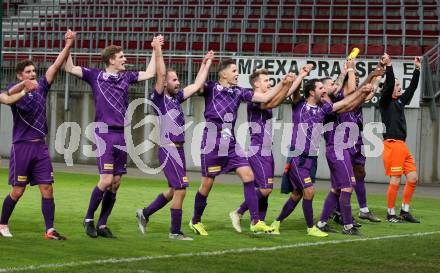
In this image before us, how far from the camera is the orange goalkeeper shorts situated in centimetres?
1627

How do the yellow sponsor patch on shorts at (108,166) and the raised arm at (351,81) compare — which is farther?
the raised arm at (351,81)

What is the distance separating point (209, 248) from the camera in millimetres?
11656

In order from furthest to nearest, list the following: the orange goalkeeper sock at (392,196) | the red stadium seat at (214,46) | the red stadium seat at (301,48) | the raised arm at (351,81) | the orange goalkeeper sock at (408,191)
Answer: the red stadium seat at (214,46) → the red stadium seat at (301,48) → the orange goalkeeper sock at (408,191) → the orange goalkeeper sock at (392,196) → the raised arm at (351,81)

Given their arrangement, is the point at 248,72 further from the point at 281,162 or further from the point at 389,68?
the point at 389,68

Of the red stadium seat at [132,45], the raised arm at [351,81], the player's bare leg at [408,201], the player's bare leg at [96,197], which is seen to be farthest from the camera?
the red stadium seat at [132,45]

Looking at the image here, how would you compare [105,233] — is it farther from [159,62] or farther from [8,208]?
[159,62]

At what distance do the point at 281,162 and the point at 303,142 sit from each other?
12989mm

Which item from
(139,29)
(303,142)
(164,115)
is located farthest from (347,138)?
(139,29)

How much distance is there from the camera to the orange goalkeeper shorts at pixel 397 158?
16.3 m

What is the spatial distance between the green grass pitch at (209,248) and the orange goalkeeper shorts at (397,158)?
81cm

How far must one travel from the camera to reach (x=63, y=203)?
17047mm

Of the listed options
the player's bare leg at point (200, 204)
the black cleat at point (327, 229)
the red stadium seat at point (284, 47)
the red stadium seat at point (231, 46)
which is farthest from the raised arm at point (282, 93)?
the red stadium seat at point (231, 46)

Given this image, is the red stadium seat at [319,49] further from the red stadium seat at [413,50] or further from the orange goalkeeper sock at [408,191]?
the orange goalkeeper sock at [408,191]

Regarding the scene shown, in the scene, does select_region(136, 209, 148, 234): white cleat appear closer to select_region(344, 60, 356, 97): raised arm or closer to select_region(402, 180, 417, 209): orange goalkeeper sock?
select_region(344, 60, 356, 97): raised arm
